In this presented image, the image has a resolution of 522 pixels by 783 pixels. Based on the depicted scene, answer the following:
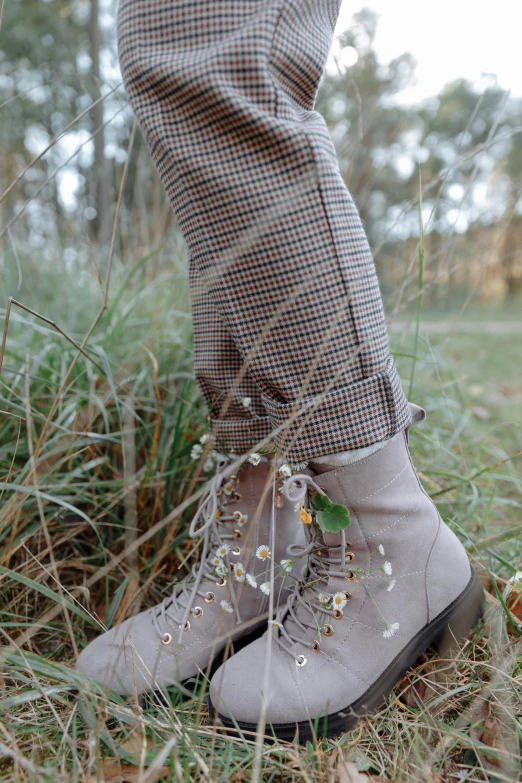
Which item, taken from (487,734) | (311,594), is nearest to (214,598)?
(311,594)

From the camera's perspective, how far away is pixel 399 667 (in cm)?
71

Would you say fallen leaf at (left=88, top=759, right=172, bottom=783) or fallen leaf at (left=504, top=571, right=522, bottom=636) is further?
fallen leaf at (left=504, top=571, right=522, bottom=636)

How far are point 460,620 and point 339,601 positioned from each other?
200 mm

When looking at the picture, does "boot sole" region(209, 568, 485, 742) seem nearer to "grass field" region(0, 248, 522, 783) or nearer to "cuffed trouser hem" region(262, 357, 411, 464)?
"grass field" region(0, 248, 522, 783)

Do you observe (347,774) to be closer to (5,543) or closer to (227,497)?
(227,497)

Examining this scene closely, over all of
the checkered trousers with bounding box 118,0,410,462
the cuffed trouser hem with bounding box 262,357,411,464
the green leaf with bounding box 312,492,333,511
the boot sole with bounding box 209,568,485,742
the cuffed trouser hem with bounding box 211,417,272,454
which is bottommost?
the boot sole with bounding box 209,568,485,742

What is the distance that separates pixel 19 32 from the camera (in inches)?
221

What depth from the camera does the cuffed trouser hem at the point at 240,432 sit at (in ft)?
2.60

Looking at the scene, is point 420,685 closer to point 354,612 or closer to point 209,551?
point 354,612

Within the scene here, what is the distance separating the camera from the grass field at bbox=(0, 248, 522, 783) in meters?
0.58

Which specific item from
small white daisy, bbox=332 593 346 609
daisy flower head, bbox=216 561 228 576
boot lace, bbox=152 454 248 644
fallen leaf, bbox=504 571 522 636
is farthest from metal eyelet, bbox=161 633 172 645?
fallen leaf, bbox=504 571 522 636

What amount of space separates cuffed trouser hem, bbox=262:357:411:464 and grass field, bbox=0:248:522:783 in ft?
0.65

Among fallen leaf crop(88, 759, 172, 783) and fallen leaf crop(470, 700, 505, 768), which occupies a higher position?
fallen leaf crop(88, 759, 172, 783)

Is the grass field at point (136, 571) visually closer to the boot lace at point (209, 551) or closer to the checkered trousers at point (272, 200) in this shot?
the boot lace at point (209, 551)
